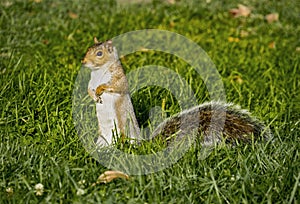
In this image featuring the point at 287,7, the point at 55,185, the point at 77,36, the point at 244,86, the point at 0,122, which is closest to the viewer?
the point at 55,185

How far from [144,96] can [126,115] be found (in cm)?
100

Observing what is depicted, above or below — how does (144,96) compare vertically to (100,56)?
below

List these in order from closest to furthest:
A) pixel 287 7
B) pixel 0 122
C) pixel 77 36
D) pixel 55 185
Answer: pixel 55 185, pixel 0 122, pixel 77 36, pixel 287 7

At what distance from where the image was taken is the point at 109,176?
288 centimetres

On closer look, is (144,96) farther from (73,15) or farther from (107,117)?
(73,15)

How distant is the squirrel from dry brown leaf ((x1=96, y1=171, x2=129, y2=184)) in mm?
292

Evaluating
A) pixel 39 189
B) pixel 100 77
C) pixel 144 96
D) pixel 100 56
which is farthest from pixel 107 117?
pixel 144 96

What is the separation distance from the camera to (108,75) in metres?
3.12

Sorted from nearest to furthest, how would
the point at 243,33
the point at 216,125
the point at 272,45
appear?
the point at 216,125 → the point at 272,45 → the point at 243,33

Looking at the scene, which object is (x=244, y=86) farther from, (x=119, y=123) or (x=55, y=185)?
(x=55, y=185)

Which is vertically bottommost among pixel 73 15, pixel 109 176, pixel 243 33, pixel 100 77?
pixel 109 176

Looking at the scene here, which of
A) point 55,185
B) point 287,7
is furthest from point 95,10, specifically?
point 55,185

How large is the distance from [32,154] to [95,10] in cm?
343

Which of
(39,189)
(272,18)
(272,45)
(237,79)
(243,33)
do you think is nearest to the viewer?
(39,189)
